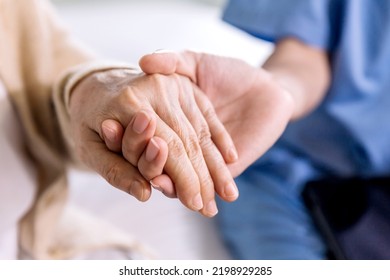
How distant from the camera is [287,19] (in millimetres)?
527

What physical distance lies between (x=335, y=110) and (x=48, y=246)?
10.7 inches

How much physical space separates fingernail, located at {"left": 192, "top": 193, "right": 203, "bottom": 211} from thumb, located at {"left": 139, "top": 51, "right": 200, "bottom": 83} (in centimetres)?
8

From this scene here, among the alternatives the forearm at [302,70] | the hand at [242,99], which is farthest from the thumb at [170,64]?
the forearm at [302,70]

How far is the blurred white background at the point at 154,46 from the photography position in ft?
1.64

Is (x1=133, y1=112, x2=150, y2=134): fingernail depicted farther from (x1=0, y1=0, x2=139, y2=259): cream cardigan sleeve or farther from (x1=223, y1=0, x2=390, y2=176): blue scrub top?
(x1=223, y1=0, x2=390, y2=176): blue scrub top

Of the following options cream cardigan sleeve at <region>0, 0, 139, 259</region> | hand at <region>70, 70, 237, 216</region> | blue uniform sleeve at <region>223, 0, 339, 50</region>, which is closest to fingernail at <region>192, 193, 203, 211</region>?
hand at <region>70, 70, 237, 216</region>

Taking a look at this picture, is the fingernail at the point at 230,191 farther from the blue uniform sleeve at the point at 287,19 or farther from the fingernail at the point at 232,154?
the blue uniform sleeve at the point at 287,19

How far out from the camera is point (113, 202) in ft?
1.71

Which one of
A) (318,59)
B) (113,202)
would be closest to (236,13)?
(318,59)

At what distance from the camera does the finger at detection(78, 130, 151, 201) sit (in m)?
0.31

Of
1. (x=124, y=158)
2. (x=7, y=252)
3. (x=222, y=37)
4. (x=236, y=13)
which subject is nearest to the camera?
(x=124, y=158)

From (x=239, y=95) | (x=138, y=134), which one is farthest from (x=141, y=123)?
(x=239, y=95)

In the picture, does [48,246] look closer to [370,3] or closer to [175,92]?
[175,92]

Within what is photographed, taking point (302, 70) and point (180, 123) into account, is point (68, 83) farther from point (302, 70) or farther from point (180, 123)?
point (302, 70)
